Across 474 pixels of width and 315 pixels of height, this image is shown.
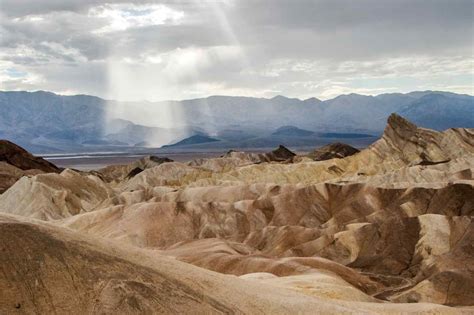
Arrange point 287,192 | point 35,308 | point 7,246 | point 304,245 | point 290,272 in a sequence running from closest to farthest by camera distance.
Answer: point 35,308 → point 7,246 → point 290,272 → point 304,245 → point 287,192

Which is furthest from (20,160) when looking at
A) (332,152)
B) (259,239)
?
(259,239)

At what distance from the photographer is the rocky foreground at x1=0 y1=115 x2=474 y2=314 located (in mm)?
27625

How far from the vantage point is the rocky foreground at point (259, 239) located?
27.6m

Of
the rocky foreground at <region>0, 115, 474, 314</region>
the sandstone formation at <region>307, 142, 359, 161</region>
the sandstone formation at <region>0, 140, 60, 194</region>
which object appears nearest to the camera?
the rocky foreground at <region>0, 115, 474, 314</region>

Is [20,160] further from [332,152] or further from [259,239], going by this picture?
[259,239]

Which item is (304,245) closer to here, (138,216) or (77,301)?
(138,216)

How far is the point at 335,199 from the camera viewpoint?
8856 cm

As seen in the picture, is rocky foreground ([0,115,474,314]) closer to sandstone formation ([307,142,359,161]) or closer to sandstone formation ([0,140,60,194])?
sandstone formation ([307,142,359,161])

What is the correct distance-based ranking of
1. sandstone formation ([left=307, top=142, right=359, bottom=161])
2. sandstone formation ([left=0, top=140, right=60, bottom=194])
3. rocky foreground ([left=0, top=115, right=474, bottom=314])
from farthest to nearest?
sandstone formation ([left=307, top=142, right=359, bottom=161]), sandstone formation ([left=0, top=140, right=60, bottom=194]), rocky foreground ([left=0, top=115, right=474, bottom=314])

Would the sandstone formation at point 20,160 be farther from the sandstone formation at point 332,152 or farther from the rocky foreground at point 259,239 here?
the sandstone formation at point 332,152

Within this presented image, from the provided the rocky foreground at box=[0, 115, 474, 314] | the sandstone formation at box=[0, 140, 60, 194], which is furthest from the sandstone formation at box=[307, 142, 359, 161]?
the sandstone formation at box=[0, 140, 60, 194]

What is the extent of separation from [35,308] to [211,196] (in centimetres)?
7063

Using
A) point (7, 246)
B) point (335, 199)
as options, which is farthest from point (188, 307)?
point (335, 199)

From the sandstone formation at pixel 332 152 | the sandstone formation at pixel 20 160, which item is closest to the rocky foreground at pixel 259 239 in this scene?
the sandstone formation at pixel 332 152
